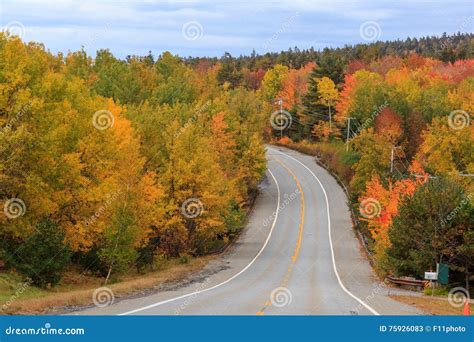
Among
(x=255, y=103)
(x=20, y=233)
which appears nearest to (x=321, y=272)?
(x=20, y=233)

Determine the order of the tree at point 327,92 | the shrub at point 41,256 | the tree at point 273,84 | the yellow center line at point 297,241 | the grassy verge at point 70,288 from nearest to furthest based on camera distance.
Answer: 1. the grassy verge at point 70,288
2. the yellow center line at point 297,241
3. the shrub at point 41,256
4. the tree at point 327,92
5. the tree at point 273,84

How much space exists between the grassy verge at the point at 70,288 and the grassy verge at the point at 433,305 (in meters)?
11.5

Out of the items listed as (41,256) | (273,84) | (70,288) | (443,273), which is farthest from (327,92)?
(41,256)

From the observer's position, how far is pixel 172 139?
159 feet

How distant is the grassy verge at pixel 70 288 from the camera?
21.1 m

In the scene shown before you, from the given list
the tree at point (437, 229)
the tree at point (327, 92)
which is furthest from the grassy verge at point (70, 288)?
the tree at point (327, 92)

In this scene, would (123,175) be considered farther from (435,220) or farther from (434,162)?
(434,162)

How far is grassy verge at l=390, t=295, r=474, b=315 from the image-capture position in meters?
24.5

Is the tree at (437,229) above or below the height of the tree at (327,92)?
below

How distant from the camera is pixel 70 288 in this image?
32.7m

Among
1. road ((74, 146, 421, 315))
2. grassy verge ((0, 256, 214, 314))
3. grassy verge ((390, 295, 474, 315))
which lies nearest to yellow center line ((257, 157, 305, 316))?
road ((74, 146, 421, 315))

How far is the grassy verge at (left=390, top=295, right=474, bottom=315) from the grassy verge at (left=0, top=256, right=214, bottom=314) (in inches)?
452

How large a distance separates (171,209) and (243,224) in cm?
2640

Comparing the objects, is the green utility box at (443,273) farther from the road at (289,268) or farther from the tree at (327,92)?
the tree at (327,92)
